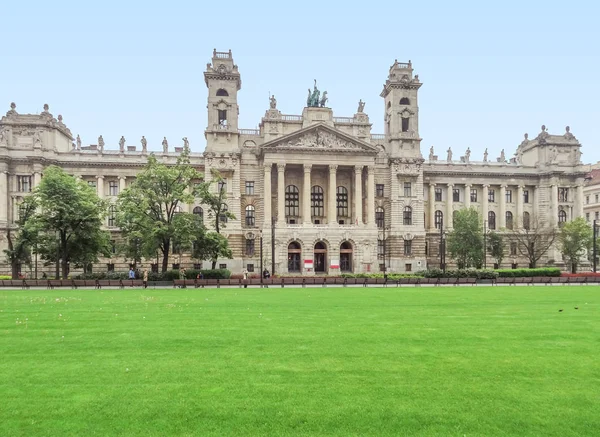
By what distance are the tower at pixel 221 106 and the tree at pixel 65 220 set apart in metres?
21.2

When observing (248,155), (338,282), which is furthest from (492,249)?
(248,155)

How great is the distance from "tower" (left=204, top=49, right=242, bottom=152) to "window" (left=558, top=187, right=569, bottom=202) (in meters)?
54.0

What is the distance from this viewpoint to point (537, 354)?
11.8 metres

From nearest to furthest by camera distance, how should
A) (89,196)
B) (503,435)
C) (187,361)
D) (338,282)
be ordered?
(503,435), (187,361), (338,282), (89,196)

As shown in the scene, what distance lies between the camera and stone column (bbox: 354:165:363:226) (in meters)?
65.1

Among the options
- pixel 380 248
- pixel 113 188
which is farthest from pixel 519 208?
pixel 113 188

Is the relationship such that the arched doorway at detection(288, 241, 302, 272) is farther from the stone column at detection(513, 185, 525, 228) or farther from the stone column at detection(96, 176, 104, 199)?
the stone column at detection(513, 185, 525, 228)

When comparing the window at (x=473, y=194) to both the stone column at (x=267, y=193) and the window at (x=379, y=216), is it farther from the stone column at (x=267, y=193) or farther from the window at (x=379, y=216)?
the stone column at (x=267, y=193)

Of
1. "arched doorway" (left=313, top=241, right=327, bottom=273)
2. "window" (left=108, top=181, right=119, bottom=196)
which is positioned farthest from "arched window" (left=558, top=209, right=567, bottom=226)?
"window" (left=108, top=181, right=119, bottom=196)

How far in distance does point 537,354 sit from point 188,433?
9284 millimetres

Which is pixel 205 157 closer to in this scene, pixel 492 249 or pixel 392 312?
pixel 492 249

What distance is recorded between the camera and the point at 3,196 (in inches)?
2451

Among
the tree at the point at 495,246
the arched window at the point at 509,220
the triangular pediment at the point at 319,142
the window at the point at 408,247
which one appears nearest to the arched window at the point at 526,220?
the arched window at the point at 509,220

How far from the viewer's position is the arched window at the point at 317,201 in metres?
67.8
